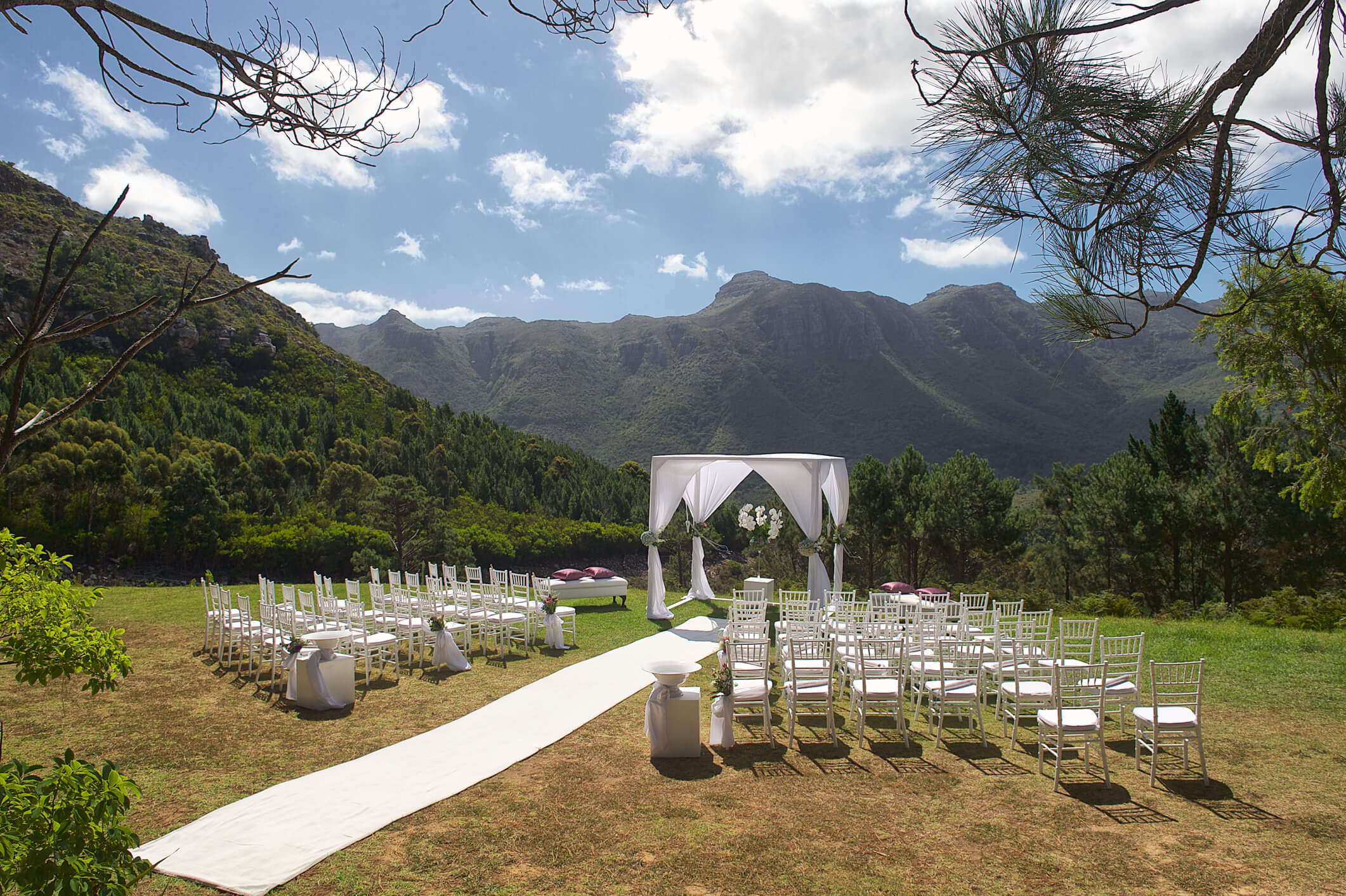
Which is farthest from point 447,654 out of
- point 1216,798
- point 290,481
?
point 290,481

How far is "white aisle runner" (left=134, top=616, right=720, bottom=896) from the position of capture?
12.9ft

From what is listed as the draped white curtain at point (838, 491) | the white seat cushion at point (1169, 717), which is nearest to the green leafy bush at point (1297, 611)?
the draped white curtain at point (838, 491)

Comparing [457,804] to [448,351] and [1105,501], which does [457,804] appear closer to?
[1105,501]

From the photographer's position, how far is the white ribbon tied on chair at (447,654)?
8766 millimetres

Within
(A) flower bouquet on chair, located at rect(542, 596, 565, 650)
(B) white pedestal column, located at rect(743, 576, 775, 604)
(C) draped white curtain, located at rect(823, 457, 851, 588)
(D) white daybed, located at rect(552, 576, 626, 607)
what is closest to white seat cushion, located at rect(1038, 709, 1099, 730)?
(A) flower bouquet on chair, located at rect(542, 596, 565, 650)

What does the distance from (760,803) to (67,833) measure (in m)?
3.97

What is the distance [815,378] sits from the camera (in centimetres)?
6888

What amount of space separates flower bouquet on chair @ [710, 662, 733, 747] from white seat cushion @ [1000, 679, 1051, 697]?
7.65ft

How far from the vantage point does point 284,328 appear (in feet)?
133

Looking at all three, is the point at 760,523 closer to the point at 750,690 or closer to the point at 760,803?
the point at 750,690

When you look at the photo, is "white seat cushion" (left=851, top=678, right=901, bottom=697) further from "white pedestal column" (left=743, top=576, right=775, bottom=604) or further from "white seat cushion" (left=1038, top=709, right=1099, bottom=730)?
"white pedestal column" (left=743, top=576, right=775, bottom=604)

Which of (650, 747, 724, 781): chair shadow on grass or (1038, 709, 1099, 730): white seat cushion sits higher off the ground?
(1038, 709, 1099, 730): white seat cushion

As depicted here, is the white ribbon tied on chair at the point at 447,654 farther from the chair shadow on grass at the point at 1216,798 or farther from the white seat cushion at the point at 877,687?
the chair shadow on grass at the point at 1216,798

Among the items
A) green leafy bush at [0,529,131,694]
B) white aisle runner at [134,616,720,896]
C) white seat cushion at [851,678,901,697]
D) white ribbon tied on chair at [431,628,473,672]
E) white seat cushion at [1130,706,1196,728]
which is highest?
green leafy bush at [0,529,131,694]
